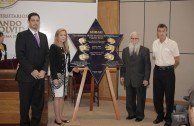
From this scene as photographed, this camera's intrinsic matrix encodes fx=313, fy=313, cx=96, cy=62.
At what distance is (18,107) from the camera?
4.58 metres

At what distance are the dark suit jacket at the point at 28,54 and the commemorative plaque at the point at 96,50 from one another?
1.21m

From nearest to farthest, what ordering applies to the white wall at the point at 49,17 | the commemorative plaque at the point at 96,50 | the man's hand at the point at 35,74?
the man's hand at the point at 35,74 → the commemorative plaque at the point at 96,50 → the white wall at the point at 49,17

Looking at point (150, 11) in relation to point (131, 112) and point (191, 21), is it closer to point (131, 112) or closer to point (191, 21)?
point (191, 21)

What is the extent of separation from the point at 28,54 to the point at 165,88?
7.63ft

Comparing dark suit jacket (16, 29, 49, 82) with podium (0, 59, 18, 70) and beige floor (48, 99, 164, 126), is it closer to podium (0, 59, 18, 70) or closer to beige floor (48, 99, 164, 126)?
beige floor (48, 99, 164, 126)

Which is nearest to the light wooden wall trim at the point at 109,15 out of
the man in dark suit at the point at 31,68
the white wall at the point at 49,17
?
the white wall at the point at 49,17

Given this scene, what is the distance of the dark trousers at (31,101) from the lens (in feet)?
13.8

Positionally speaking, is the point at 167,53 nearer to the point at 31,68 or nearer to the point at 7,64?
the point at 31,68

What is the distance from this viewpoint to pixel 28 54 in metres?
4.18

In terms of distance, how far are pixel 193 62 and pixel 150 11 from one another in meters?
1.58

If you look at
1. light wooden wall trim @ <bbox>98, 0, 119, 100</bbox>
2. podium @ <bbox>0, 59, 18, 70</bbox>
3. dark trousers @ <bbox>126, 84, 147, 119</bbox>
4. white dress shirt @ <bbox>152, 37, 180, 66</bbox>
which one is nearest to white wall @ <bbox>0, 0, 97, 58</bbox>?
podium @ <bbox>0, 59, 18, 70</bbox>

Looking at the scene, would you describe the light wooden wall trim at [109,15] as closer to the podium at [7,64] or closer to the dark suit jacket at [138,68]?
the dark suit jacket at [138,68]

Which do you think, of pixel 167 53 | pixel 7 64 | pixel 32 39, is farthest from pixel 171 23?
pixel 32 39

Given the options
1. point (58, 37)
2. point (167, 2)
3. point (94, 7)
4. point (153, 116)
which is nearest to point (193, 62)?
point (167, 2)
